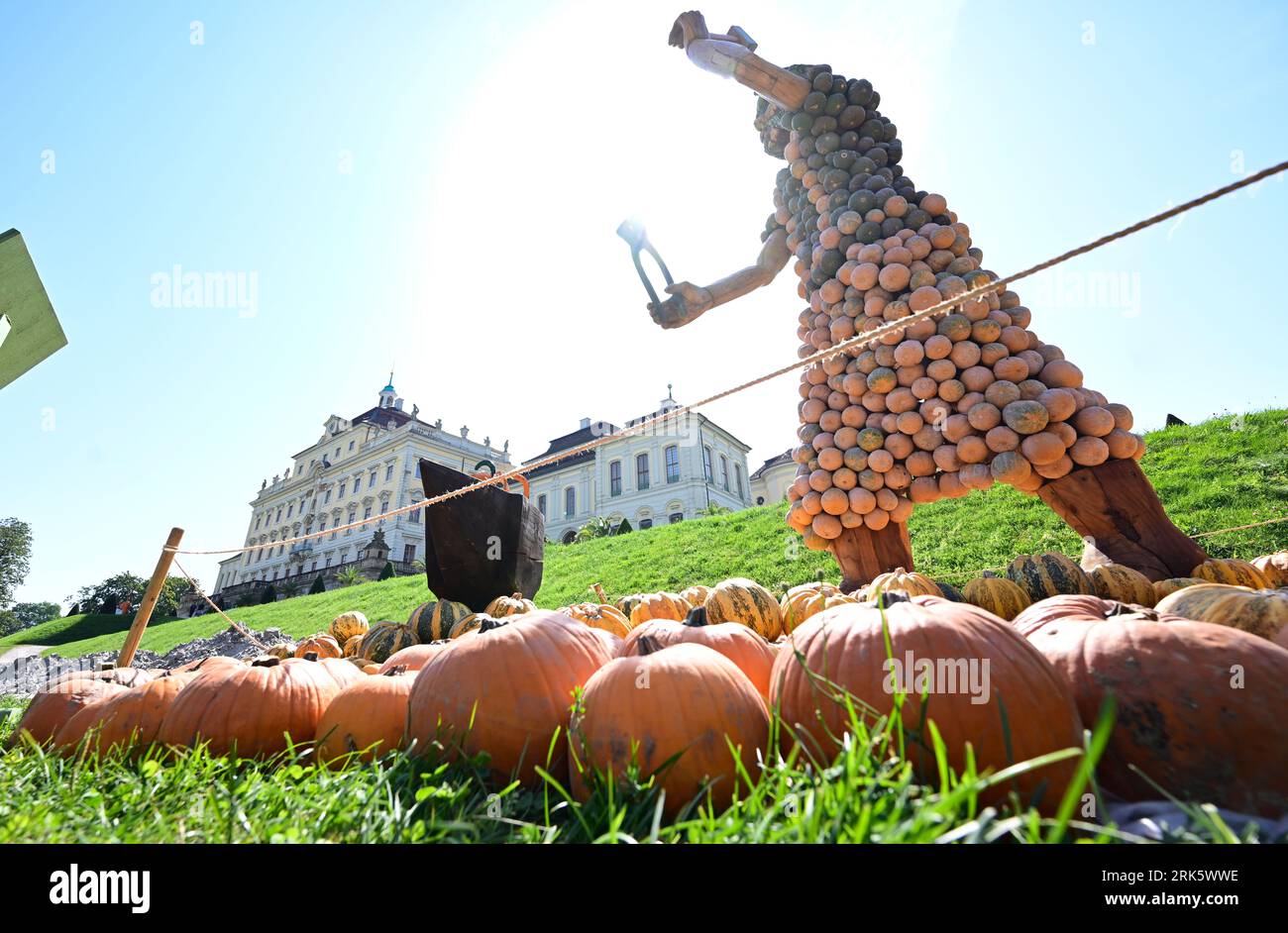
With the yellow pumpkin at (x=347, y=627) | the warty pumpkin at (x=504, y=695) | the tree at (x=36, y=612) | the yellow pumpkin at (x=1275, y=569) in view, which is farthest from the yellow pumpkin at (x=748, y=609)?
the tree at (x=36, y=612)

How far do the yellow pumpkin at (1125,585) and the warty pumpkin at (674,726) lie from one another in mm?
2122

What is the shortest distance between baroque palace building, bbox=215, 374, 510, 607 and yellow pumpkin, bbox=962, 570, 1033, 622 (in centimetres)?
3408

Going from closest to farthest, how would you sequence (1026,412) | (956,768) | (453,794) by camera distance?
(956,768) < (453,794) < (1026,412)

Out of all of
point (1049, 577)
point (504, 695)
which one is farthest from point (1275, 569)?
point (504, 695)

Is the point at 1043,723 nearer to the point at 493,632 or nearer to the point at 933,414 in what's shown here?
the point at 493,632

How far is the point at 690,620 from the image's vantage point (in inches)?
70.0

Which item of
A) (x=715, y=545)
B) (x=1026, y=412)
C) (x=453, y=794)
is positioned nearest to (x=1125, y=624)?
(x=453, y=794)

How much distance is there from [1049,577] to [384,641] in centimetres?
391

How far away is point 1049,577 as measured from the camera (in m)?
2.71

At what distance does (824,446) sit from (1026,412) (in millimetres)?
985

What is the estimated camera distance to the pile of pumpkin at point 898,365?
2.63 m

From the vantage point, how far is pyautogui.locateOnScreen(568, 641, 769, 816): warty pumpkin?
1.07 meters

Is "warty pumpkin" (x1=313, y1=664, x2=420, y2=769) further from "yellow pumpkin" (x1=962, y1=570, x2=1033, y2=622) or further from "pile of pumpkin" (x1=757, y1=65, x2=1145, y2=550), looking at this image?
"yellow pumpkin" (x1=962, y1=570, x2=1033, y2=622)

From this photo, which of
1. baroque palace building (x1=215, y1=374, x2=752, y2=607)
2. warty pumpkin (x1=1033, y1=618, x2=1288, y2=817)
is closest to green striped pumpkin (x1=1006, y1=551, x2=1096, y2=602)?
warty pumpkin (x1=1033, y1=618, x2=1288, y2=817)
